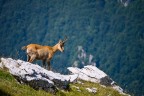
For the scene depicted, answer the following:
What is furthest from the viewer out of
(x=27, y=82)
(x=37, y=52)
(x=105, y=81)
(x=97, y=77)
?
(x=105, y=81)

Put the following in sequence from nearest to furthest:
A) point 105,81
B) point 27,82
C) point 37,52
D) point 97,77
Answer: point 27,82
point 37,52
point 97,77
point 105,81

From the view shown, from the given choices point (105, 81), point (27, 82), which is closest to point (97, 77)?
point (105, 81)

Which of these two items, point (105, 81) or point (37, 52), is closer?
point (37, 52)

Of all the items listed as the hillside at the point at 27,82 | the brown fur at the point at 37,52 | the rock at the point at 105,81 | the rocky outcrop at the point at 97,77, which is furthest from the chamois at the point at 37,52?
the rock at the point at 105,81

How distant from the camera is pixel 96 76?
39156mm

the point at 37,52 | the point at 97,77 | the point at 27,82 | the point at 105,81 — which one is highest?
the point at 37,52

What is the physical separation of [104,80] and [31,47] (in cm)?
1192

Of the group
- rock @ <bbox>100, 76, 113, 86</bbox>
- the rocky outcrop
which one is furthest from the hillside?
rock @ <bbox>100, 76, 113, 86</bbox>

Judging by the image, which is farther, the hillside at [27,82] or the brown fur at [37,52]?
the brown fur at [37,52]

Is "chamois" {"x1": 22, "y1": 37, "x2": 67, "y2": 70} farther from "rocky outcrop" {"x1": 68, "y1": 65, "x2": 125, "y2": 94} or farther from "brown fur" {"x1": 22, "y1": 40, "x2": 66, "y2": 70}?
"rocky outcrop" {"x1": 68, "y1": 65, "x2": 125, "y2": 94}

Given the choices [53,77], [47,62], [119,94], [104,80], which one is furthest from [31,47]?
[104,80]

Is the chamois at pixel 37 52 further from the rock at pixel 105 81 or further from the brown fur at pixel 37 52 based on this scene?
the rock at pixel 105 81

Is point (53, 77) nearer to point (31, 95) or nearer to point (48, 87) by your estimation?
point (48, 87)

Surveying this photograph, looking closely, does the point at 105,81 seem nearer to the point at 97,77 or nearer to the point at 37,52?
the point at 97,77
